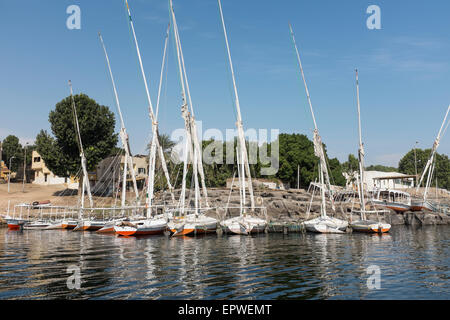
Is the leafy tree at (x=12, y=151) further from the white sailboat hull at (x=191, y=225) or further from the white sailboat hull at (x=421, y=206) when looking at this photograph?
the white sailboat hull at (x=421, y=206)

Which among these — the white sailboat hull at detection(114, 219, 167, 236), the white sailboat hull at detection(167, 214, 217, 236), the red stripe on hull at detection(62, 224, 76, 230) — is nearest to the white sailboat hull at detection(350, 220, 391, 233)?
the white sailboat hull at detection(167, 214, 217, 236)

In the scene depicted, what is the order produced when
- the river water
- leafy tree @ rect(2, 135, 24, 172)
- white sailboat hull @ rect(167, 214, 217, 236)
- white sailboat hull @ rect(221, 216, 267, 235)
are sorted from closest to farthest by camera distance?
the river water → white sailboat hull @ rect(167, 214, 217, 236) → white sailboat hull @ rect(221, 216, 267, 235) → leafy tree @ rect(2, 135, 24, 172)

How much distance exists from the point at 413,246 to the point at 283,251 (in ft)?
52.1

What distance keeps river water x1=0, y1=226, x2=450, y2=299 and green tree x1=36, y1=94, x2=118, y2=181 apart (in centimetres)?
5546

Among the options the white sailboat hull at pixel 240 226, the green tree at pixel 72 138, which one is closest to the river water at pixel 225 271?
the white sailboat hull at pixel 240 226

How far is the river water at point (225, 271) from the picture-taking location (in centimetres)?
2123

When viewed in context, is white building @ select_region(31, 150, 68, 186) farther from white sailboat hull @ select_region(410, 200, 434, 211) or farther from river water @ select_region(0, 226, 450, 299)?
white sailboat hull @ select_region(410, 200, 434, 211)

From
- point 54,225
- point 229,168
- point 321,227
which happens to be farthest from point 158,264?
point 229,168

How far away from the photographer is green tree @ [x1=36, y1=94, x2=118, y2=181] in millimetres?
95500

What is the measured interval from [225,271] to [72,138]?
78.1 metres

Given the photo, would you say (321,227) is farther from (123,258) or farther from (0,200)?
(0,200)

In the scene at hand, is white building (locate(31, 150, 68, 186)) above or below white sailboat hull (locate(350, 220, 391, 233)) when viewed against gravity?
above

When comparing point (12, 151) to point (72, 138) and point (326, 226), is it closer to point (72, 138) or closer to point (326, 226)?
point (72, 138)

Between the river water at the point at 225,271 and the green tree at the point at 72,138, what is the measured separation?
182 feet
